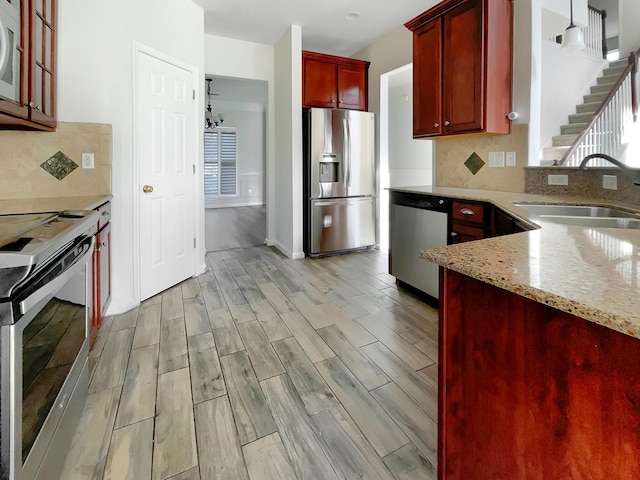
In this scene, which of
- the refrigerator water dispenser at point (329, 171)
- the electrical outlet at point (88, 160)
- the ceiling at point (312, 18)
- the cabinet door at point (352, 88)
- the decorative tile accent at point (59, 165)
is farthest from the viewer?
the cabinet door at point (352, 88)

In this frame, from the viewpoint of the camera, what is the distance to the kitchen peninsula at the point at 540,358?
60cm

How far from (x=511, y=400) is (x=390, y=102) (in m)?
4.82

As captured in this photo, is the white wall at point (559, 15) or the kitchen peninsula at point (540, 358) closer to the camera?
the kitchen peninsula at point (540, 358)

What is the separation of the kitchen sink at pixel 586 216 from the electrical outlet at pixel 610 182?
1.04ft

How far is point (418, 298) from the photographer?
3004mm

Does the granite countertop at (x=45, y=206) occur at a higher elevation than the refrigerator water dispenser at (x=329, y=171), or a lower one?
lower

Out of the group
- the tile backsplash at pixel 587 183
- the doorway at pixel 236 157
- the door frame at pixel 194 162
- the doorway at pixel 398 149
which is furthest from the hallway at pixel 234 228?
the tile backsplash at pixel 587 183

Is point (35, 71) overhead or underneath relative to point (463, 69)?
underneath

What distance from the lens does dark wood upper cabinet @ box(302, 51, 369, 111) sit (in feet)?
→ 14.6

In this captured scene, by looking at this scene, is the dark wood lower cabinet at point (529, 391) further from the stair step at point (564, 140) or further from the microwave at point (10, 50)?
the stair step at point (564, 140)

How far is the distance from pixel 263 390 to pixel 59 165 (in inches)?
81.1

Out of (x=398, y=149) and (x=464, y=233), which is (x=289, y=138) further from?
(x=464, y=233)

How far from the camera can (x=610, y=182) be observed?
2.18m

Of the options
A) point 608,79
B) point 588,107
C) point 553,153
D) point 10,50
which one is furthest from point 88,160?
point 608,79
